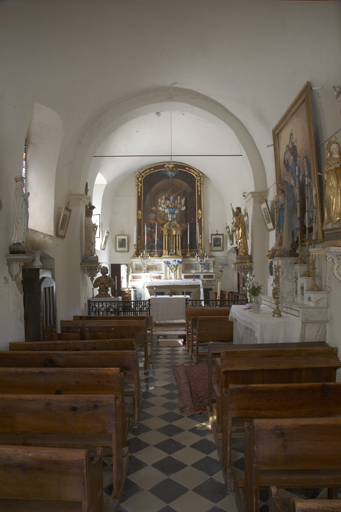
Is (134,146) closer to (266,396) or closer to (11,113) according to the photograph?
(11,113)

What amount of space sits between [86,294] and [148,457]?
6.38m

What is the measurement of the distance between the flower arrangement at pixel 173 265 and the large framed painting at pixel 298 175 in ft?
27.8

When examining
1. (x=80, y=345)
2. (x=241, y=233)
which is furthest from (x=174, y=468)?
(x=241, y=233)

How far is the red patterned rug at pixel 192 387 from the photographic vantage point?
15.9 ft

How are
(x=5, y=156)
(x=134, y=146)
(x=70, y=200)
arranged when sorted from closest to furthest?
(x=5, y=156), (x=70, y=200), (x=134, y=146)

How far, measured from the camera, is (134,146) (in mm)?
13609

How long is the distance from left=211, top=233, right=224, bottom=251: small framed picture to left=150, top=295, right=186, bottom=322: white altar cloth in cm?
A: 642

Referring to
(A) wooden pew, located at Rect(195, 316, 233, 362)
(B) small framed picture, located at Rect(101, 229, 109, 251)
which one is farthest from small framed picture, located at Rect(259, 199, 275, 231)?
(B) small framed picture, located at Rect(101, 229, 109, 251)

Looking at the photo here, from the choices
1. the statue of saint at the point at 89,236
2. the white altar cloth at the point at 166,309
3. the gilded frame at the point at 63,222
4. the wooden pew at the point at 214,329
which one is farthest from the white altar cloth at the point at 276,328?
the statue of saint at the point at 89,236

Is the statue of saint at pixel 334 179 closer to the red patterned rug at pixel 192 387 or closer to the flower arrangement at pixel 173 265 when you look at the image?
the red patterned rug at pixel 192 387

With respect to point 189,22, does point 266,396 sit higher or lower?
lower

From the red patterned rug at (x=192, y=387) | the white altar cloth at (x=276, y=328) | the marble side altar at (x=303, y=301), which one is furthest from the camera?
the white altar cloth at (x=276, y=328)

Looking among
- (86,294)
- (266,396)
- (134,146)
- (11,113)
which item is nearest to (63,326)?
(86,294)

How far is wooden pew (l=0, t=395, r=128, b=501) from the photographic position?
2633 mm
